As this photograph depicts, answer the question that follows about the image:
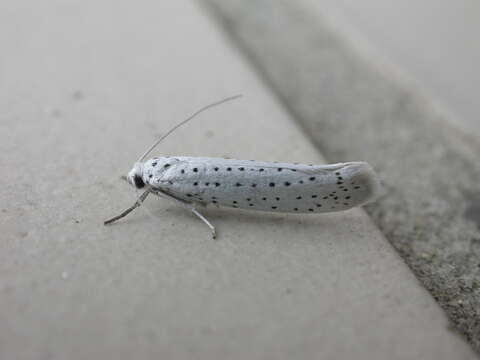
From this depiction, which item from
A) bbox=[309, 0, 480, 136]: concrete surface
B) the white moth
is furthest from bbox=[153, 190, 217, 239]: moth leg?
bbox=[309, 0, 480, 136]: concrete surface

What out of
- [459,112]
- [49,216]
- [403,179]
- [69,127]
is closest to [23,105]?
[69,127]

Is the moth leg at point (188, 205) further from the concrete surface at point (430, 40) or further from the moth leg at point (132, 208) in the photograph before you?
the concrete surface at point (430, 40)

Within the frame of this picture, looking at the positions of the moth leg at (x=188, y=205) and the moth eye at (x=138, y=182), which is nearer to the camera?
the moth leg at (x=188, y=205)

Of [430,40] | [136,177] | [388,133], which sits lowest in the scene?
[388,133]

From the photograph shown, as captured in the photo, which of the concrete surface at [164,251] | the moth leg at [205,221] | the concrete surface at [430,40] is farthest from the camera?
the concrete surface at [430,40]

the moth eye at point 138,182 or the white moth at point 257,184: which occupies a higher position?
the white moth at point 257,184

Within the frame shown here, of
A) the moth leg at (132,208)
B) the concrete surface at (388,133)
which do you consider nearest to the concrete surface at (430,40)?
the concrete surface at (388,133)

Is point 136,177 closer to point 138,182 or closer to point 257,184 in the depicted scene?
point 138,182

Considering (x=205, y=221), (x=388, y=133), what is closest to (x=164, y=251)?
(x=205, y=221)
